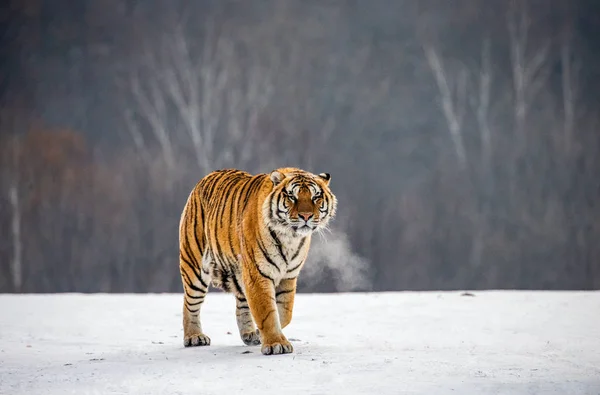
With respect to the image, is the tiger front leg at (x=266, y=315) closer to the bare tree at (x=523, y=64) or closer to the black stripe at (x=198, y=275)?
the black stripe at (x=198, y=275)

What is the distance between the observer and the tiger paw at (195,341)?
715cm

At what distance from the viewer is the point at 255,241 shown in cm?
649

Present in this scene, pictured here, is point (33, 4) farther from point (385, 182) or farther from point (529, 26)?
point (529, 26)

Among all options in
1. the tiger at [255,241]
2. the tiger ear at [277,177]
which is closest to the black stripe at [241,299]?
the tiger at [255,241]

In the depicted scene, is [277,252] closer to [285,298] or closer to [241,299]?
[285,298]

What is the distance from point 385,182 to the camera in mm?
27703

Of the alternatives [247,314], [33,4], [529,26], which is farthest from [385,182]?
[247,314]

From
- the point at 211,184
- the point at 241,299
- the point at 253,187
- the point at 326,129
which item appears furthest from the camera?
the point at 326,129

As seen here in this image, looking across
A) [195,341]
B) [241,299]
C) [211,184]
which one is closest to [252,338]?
[241,299]

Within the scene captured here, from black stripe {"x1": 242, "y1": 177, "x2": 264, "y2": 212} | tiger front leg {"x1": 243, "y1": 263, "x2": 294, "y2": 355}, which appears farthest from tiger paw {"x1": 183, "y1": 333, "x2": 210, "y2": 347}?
black stripe {"x1": 242, "y1": 177, "x2": 264, "y2": 212}

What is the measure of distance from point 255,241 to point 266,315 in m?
0.50

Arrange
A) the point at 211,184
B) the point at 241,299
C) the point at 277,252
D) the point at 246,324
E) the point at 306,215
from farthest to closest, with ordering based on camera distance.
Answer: the point at 211,184
the point at 246,324
the point at 241,299
the point at 277,252
the point at 306,215

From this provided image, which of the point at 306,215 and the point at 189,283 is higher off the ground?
the point at 306,215

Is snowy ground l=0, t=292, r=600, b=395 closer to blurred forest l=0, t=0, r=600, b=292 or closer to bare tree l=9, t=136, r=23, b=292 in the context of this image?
blurred forest l=0, t=0, r=600, b=292
